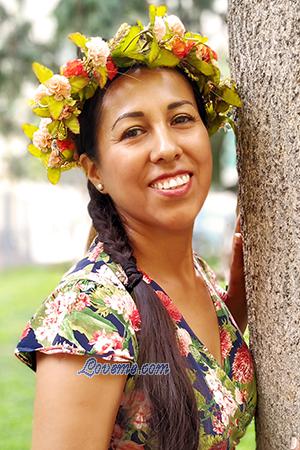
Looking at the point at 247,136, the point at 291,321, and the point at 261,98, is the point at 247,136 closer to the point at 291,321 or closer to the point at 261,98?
the point at 261,98

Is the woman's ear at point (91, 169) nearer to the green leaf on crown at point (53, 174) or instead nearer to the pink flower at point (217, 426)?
the green leaf on crown at point (53, 174)

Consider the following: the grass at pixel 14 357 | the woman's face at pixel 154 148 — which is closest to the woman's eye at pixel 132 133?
the woman's face at pixel 154 148

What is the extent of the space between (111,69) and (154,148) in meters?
0.24

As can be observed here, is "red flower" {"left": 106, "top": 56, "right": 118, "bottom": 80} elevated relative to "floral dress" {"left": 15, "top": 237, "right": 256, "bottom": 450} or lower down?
elevated

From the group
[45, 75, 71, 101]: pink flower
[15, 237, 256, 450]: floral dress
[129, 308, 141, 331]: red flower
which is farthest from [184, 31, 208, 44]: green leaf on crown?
[129, 308, 141, 331]: red flower

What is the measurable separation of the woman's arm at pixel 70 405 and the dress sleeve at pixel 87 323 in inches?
1.2

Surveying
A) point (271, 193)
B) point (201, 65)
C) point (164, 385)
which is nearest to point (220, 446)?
point (164, 385)

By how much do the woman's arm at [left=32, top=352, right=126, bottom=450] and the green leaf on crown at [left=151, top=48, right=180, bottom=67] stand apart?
2.56 feet

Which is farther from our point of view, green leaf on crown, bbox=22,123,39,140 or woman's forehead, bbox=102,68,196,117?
green leaf on crown, bbox=22,123,39,140

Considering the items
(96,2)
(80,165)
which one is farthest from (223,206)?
(80,165)

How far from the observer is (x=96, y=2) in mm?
7199

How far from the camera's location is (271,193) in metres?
1.89

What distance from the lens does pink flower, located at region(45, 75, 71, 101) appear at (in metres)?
1.98

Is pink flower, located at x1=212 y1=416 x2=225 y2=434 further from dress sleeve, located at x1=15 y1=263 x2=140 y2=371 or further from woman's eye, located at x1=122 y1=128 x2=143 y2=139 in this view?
woman's eye, located at x1=122 y1=128 x2=143 y2=139
